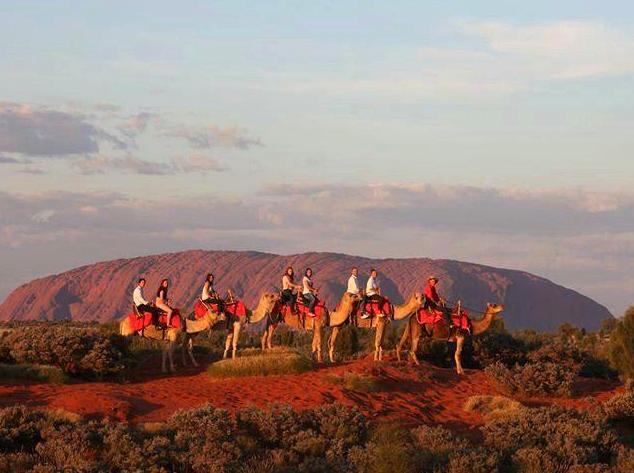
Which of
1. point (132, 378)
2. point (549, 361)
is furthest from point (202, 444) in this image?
point (549, 361)

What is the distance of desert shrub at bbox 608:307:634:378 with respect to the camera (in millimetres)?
36906

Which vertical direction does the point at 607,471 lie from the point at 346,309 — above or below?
below

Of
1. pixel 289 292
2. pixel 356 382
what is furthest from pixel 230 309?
pixel 356 382

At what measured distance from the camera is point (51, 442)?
1959cm

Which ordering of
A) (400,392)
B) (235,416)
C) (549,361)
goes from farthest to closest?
(549,361) → (400,392) → (235,416)

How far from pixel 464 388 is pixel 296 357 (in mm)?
4405

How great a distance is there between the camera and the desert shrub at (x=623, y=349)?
121ft

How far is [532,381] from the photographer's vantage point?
30219 mm

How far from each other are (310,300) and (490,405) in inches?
279

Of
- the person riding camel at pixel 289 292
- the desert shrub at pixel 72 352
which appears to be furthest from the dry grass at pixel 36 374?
the person riding camel at pixel 289 292

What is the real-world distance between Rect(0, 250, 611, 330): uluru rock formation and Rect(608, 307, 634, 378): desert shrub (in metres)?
105

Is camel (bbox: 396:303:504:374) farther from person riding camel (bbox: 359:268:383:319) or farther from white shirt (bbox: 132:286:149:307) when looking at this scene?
white shirt (bbox: 132:286:149:307)

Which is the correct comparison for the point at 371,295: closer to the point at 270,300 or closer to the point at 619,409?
the point at 270,300

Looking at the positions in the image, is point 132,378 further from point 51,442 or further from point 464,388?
point 51,442
